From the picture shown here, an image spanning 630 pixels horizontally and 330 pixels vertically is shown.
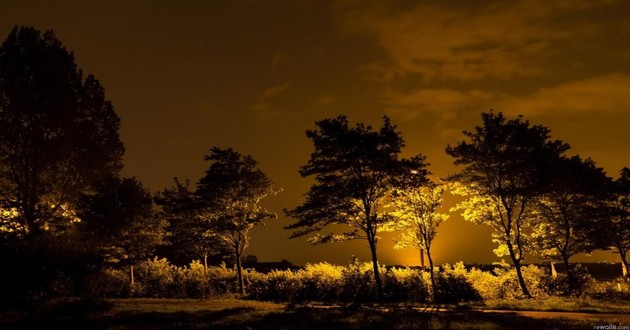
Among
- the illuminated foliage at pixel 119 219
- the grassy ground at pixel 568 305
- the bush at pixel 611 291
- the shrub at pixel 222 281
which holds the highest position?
the illuminated foliage at pixel 119 219

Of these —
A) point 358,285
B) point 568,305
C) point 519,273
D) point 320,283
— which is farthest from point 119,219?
point 568,305

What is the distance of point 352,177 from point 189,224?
15.3 m

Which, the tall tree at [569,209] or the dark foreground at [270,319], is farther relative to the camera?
the tall tree at [569,209]

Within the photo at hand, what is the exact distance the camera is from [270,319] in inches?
739

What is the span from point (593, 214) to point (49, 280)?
1272 inches

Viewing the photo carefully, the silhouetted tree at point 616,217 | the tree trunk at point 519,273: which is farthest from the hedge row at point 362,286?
the silhouetted tree at point 616,217

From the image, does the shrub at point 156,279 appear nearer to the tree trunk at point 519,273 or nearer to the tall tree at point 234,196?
the tall tree at point 234,196

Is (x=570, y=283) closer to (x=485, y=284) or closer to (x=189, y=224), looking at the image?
(x=485, y=284)

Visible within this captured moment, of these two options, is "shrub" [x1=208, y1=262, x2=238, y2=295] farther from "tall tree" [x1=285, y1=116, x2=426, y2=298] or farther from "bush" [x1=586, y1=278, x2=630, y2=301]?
"bush" [x1=586, y1=278, x2=630, y2=301]

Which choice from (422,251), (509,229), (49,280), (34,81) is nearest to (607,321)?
(509,229)

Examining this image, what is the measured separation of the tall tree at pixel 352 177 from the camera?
28.5 m

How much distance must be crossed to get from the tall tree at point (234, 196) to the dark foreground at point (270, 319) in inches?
484

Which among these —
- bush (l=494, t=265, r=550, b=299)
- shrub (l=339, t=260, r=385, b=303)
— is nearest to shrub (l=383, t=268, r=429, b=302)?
shrub (l=339, t=260, r=385, b=303)

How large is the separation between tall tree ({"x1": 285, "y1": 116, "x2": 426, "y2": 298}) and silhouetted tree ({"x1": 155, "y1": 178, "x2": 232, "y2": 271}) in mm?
8623
